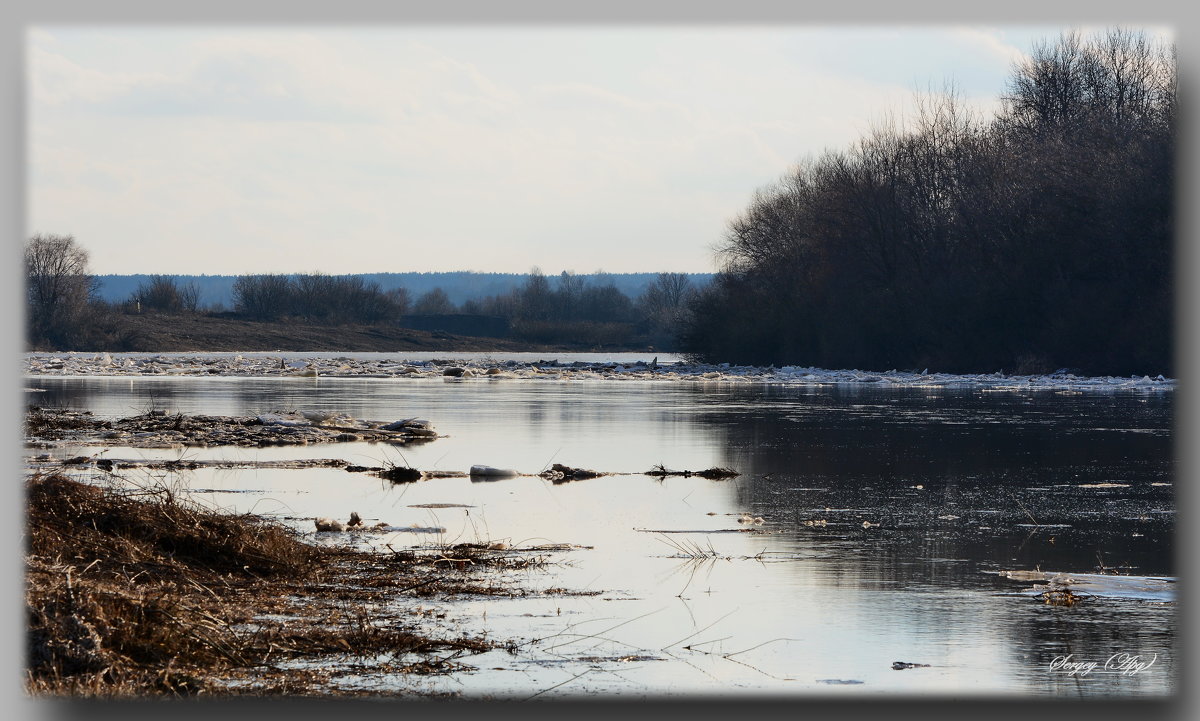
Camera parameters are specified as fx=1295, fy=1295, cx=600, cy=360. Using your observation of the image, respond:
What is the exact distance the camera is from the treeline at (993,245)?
147 feet

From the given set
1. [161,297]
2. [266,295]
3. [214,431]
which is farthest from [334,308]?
[214,431]

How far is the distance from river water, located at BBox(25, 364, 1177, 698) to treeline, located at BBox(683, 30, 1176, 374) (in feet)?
74.2

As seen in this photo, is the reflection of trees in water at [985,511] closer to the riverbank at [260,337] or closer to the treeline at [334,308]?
the treeline at [334,308]

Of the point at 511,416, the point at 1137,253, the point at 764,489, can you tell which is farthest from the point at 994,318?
the point at 764,489

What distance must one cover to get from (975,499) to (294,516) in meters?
6.54

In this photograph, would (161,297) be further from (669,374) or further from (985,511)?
(985,511)

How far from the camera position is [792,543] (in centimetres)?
1001

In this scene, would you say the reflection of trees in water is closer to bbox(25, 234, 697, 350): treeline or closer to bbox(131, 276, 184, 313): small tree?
bbox(25, 234, 697, 350): treeline

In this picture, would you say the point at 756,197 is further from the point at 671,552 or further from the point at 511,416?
the point at 671,552

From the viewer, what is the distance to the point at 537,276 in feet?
484

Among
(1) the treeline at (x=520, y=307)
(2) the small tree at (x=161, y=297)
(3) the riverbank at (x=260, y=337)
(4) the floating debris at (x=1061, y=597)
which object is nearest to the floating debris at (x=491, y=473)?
(4) the floating debris at (x=1061, y=597)

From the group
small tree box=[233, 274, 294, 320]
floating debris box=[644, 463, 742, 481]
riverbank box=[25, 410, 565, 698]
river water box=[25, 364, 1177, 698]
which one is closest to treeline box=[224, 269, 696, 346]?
small tree box=[233, 274, 294, 320]

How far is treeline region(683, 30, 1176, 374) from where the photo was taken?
147 ft

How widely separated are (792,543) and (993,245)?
44.7 meters
